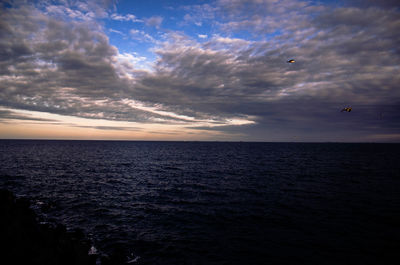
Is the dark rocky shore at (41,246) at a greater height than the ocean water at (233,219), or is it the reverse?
the dark rocky shore at (41,246)

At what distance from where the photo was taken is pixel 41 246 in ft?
41.0

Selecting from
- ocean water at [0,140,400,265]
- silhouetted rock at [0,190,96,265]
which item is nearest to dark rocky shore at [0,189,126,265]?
silhouetted rock at [0,190,96,265]

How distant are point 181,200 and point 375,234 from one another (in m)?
18.7

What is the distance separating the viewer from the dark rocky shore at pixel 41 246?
10.9 metres

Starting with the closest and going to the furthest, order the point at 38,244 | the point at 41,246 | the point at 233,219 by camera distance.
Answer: the point at 41,246 < the point at 38,244 < the point at 233,219

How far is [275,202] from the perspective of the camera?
23781 mm

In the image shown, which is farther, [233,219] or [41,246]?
[233,219]

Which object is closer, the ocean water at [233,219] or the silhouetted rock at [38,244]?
the silhouetted rock at [38,244]

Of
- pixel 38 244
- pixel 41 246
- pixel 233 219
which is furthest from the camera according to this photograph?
pixel 233 219

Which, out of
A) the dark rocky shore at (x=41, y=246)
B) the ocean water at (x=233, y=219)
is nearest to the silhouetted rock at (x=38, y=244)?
the dark rocky shore at (x=41, y=246)

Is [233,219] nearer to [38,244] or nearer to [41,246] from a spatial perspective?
[41,246]

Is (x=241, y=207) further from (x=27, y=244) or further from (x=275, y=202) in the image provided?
(x=27, y=244)

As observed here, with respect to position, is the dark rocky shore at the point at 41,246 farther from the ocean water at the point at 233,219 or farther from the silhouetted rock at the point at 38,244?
the ocean water at the point at 233,219

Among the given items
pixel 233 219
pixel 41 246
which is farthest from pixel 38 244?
pixel 233 219
